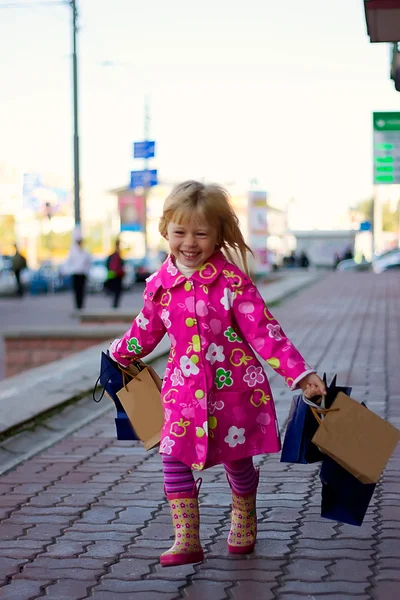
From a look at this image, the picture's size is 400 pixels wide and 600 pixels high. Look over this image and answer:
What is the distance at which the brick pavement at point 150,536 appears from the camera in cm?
369

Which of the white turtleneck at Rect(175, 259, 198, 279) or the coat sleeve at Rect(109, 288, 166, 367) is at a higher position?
the white turtleneck at Rect(175, 259, 198, 279)

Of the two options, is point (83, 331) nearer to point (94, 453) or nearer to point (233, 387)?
point (94, 453)

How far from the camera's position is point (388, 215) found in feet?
390

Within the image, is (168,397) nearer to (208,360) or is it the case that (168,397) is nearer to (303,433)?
(208,360)

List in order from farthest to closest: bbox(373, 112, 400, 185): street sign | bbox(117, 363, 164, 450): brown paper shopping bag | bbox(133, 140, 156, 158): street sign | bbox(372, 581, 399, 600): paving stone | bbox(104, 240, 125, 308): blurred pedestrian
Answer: bbox(133, 140, 156, 158): street sign < bbox(373, 112, 400, 185): street sign < bbox(104, 240, 125, 308): blurred pedestrian < bbox(117, 363, 164, 450): brown paper shopping bag < bbox(372, 581, 399, 600): paving stone

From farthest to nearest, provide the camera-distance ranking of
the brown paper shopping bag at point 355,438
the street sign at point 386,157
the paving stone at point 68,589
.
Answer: the street sign at point 386,157 < the brown paper shopping bag at point 355,438 < the paving stone at point 68,589

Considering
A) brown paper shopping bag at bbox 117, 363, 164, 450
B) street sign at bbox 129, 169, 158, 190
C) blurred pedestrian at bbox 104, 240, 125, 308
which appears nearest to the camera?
brown paper shopping bag at bbox 117, 363, 164, 450

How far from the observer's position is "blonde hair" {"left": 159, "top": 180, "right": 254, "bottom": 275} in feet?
12.8

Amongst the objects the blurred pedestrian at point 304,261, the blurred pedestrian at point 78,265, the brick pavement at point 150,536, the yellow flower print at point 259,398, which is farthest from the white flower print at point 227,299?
the blurred pedestrian at point 304,261

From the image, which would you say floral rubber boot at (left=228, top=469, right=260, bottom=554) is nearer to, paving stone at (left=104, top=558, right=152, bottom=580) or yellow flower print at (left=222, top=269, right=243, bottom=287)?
paving stone at (left=104, top=558, right=152, bottom=580)

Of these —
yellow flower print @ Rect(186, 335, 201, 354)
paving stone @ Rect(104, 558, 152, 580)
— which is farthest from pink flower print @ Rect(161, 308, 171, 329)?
paving stone @ Rect(104, 558, 152, 580)

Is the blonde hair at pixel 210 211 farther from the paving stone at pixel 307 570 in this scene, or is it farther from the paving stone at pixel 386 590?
the paving stone at pixel 386 590

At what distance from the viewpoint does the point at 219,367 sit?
3889 mm

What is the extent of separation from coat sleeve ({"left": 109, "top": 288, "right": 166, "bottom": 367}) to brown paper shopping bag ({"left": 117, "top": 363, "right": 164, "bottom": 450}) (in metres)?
0.09
